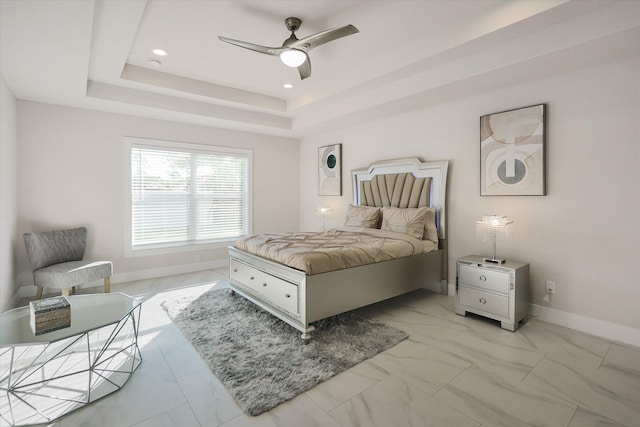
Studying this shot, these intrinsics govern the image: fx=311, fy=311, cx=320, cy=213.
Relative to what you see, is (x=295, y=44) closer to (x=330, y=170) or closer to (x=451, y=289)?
(x=330, y=170)

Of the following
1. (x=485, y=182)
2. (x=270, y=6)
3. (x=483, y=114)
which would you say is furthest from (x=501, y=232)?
(x=270, y=6)

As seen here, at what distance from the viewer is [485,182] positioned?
3.48 m

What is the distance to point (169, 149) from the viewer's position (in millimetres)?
4848

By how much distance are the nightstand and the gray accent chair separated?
4.10 m

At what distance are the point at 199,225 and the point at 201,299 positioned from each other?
73.5 inches

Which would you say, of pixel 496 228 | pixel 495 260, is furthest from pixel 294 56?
pixel 495 260

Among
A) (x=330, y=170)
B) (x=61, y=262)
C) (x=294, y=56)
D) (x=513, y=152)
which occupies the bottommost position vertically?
(x=61, y=262)

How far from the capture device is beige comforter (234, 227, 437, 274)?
8.95ft

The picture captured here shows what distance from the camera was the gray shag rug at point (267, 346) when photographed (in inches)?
79.4

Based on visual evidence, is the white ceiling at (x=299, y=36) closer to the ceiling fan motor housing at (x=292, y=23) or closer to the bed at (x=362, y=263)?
the ceiling fan motor housing at (x=292, y=23)

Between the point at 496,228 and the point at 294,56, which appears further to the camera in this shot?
the point at 496,228

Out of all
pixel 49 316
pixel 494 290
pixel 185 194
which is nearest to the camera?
pixel 49 316

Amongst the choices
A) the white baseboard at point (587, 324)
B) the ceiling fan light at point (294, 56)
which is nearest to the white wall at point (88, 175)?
the ceiling fan light at point (294, 56)

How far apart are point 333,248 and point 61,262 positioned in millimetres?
3393
